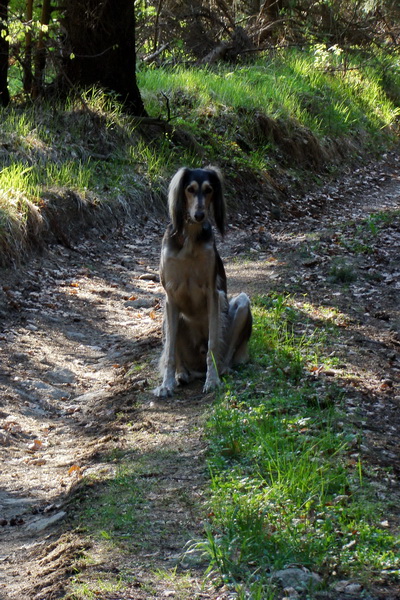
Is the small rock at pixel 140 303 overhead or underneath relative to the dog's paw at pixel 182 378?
overhead

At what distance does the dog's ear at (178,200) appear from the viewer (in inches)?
238

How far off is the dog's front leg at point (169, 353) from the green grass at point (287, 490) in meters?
0.50

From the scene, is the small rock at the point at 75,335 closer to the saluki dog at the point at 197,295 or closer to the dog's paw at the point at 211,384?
the saluki dog at the point at 197,295

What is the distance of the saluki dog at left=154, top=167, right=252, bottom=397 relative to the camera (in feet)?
19.9

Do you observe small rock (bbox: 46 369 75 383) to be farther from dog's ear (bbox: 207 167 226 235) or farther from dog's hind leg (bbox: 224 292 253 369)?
dog's ear (bbox: 207 167 226 235)

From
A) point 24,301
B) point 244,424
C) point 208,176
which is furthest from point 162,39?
point 244,424

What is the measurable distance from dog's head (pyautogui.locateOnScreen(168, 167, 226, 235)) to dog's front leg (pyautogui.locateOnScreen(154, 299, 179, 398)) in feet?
2.29

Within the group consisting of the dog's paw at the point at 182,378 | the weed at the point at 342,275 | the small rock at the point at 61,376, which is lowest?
the small rock at the point at 61,376

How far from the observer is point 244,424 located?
5.08 meters

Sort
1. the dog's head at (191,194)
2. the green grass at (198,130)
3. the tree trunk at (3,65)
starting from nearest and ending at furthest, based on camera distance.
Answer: the dog's head at (191,194)
the green grass at (198,130)
the tree trunk at (3,65)

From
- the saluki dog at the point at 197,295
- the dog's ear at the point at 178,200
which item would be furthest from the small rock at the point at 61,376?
the dog's ear at the point at 178,200

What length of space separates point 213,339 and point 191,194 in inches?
46.7

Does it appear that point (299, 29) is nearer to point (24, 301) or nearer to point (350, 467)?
point (24, 301)

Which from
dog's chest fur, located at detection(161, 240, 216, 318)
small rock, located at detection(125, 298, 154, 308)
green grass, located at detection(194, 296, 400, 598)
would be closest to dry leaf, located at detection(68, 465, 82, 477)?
green grass, located at detection(194, 296, 400, 598)
